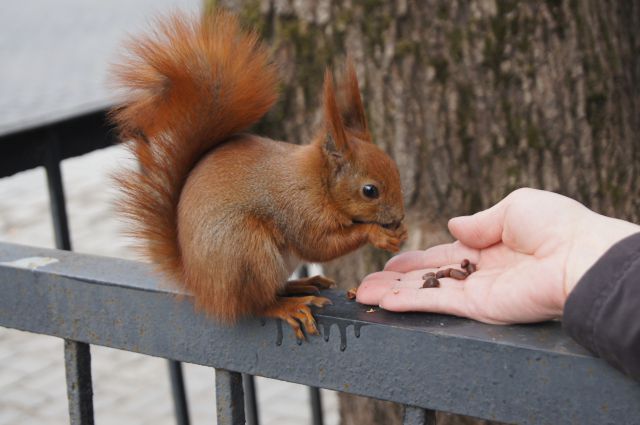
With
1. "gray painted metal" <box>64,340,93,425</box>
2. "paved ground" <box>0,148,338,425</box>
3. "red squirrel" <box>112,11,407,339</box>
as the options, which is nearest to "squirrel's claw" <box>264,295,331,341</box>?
"red squirrel" <box>112,11,407,339</box>

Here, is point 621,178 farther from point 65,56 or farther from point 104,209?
point 65,56

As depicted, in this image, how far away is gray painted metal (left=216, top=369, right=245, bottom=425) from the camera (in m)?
1.07

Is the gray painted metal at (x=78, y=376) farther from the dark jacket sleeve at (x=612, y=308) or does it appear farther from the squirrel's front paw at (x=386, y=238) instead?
the dark jacket sleeve at (x=612, y=308)

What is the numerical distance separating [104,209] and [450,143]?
314cm

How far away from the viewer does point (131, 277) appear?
1.14m

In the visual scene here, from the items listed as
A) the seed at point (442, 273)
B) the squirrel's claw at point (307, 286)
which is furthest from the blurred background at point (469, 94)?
the seed at point (442, 273)

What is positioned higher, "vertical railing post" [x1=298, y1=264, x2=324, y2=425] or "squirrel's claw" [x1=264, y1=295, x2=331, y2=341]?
"squirrel's claw" [x1=264, y1=295, x2=331, y2=341]

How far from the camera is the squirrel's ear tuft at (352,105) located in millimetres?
1294

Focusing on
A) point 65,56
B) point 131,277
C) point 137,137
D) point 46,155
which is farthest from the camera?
point 65,56

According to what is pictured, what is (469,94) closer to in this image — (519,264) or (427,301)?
(519,264)

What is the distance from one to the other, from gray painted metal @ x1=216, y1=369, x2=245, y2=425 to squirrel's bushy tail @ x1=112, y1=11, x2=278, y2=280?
17 centimetres

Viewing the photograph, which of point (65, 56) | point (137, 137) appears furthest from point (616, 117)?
point (65, 56)

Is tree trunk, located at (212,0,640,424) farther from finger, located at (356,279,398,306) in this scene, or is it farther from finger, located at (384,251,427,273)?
finger, located at (356,279,398,306)

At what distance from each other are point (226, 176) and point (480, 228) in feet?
1.12
